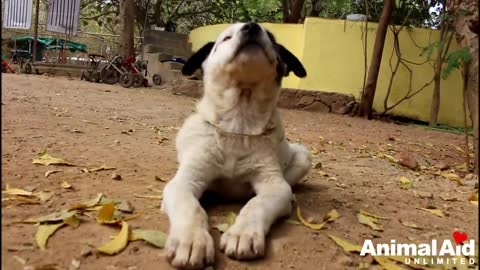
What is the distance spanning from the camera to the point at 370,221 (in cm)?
287

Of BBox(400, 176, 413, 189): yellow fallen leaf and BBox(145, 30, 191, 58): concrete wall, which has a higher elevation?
BBox(145, 30, 191, 58): concrete wall

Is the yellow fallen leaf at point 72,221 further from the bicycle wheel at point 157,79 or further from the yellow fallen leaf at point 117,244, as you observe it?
the bicycle wheel at point 157,79

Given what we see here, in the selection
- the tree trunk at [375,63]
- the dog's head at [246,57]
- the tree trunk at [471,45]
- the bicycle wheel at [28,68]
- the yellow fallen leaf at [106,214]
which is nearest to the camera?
the yellow fallen leaf at [106,214]

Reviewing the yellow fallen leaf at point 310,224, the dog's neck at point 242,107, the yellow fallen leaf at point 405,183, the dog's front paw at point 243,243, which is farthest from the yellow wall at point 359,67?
the dog's front paw at point 243,243

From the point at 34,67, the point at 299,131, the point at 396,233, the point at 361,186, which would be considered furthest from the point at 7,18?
the point at 396,233

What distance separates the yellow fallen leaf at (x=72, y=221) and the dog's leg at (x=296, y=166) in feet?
4.82

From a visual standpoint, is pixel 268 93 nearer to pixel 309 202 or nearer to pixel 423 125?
pixel 309 202

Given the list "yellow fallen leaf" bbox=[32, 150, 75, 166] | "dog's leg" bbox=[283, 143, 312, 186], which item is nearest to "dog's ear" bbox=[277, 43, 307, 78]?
"dog's leg" bbox=[283, 143, 312, 186]

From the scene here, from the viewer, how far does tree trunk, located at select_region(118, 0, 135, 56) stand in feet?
45.3

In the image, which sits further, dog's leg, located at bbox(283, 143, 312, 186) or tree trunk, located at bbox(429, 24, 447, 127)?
tree trunk, located at bbox(429, 24, 447, 127)

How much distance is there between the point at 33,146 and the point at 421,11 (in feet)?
31.5

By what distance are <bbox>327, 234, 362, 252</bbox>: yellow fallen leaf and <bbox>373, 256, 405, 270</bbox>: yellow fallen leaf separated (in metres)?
0.10

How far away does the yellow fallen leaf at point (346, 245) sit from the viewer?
243cm

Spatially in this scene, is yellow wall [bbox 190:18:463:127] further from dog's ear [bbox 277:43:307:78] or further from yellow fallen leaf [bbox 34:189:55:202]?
→ yellow fallen leaf [bbox 34:189:55:202]
